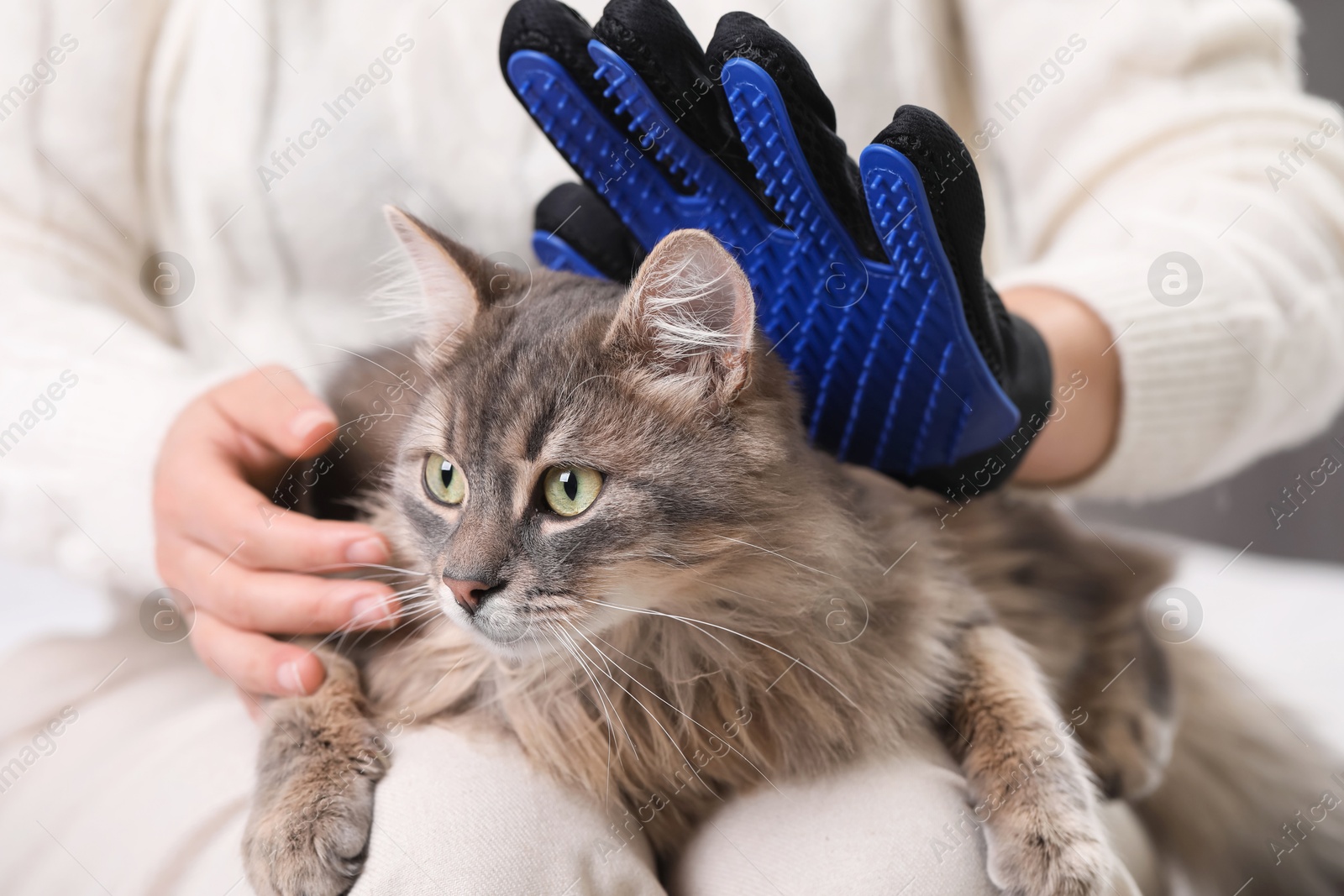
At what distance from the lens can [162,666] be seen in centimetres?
132

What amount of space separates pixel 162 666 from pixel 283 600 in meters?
0.44

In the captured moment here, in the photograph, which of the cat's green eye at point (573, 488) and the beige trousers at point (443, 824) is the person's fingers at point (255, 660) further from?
the cat's green eye at point (573, 488)

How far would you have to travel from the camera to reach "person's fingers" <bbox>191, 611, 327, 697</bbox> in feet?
3.34

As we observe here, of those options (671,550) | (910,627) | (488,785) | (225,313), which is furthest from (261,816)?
(225,313)

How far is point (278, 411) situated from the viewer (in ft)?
3.80

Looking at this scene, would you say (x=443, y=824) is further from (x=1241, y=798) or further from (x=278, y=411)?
(x=1241, y=798)

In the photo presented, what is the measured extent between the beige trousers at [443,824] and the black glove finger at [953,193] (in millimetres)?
526

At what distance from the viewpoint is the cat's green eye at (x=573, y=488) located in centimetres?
86

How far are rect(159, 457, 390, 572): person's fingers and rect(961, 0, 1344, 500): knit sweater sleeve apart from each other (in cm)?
108
